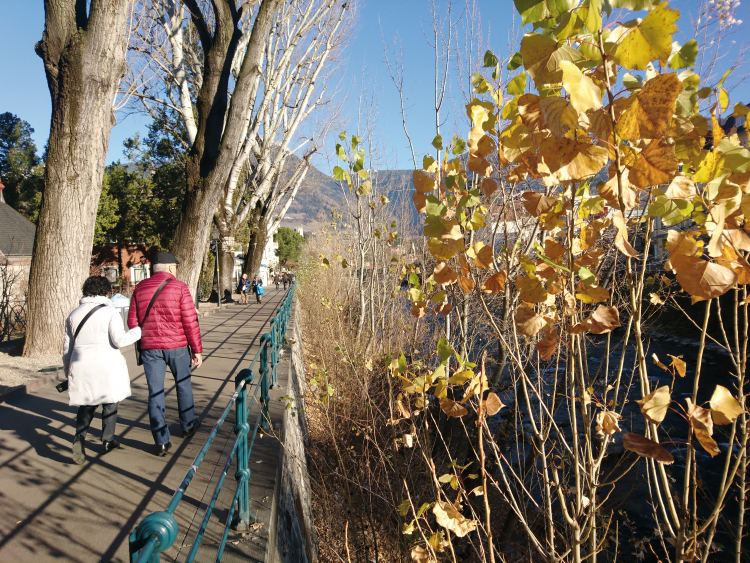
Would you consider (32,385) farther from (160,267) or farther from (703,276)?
(703,276)

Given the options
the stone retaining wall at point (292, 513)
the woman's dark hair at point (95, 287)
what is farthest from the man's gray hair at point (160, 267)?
the stone retaining wall at point (292, 513)

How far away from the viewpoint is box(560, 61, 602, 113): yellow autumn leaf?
2.91 feet

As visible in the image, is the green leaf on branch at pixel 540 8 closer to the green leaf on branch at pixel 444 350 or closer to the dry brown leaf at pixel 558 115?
the dry brown leaf at pixel 558 115

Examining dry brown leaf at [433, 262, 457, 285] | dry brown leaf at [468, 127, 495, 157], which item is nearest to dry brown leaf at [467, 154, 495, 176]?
dry brown leaf at [468, 127, 495, 157]

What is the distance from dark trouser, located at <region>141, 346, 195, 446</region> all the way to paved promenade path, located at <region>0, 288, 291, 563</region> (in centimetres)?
20

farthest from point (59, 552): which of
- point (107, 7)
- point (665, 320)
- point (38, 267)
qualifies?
point (665, 320)

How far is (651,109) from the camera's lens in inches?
39.7

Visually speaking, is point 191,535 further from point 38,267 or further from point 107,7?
point 107,7

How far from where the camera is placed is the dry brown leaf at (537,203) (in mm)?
1398

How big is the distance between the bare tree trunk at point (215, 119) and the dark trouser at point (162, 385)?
5.55 metres

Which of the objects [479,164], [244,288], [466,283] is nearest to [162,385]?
[466,283]

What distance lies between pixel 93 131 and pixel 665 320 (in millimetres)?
20594

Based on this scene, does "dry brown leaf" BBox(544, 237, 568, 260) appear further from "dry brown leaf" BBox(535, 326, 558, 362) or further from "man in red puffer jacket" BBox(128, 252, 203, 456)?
"man in red puffer jacket" BBox(128, 252, 203, 456)

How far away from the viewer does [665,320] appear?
61.3 ft
